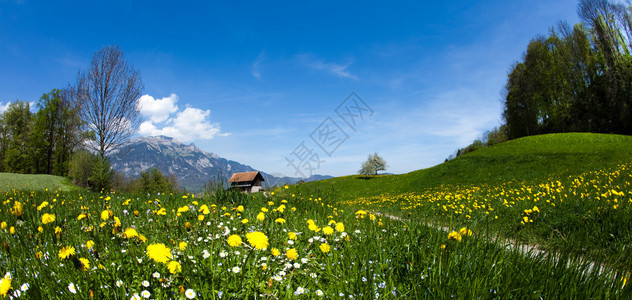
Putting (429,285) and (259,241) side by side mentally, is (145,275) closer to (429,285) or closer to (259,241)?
(259,241)

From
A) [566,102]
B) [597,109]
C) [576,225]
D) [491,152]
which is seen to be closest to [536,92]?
[566,102]

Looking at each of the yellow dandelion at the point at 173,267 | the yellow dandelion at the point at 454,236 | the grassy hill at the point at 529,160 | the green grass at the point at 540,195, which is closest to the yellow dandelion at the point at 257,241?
the yellow dandelion at the point at 173,267

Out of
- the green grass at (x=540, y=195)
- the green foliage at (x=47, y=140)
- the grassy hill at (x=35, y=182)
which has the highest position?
the green foliage at (x=47, y=140)

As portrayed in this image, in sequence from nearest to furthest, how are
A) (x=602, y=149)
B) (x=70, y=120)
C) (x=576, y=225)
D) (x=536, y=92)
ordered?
(x=576, y=225) < (x=602, y=149) < (x=70, y=120) < (x=536, y=92)

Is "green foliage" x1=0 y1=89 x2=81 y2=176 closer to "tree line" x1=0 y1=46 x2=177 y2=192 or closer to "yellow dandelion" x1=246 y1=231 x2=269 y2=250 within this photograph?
"tree line" x1=0 y1=46 x2=177 y2=192

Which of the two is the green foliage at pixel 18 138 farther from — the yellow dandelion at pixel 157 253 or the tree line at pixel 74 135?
the yellow dandelion at pixel 157 253

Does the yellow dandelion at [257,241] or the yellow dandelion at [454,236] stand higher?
the yellow dandelion at [257,241]

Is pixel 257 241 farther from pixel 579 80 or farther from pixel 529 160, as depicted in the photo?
pixel 579 80

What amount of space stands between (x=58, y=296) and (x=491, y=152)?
29.9 meters

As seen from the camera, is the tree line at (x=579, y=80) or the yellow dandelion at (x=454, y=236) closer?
the yellow dandelion at (x=454, y=236)

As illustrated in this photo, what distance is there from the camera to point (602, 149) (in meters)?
19.6

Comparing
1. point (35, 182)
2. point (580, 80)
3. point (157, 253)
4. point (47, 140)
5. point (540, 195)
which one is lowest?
point (540, 195)

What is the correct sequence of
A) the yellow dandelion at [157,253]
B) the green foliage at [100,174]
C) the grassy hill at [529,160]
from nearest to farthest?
1. the yellow dandelion at [157,253]
2. the green foliage at [100,174]
3. the grassy hill at [529,160]

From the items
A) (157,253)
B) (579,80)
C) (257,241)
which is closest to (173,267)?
(157,253)
